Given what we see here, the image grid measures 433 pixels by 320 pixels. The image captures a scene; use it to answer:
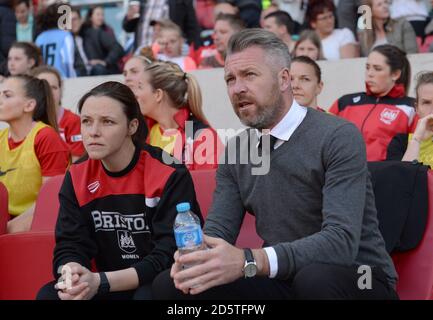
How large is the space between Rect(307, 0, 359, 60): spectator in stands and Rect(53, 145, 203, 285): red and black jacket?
4222mm

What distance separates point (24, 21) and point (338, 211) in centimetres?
699

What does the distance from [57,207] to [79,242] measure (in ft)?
1.99

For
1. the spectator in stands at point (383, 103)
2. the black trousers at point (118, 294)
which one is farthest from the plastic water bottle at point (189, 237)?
the spectator in stands at point (383, 103)

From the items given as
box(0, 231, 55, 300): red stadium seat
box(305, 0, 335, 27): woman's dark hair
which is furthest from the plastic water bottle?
box(305, 0, 335, 27): woman's dark hair

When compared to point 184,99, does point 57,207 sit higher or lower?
lower

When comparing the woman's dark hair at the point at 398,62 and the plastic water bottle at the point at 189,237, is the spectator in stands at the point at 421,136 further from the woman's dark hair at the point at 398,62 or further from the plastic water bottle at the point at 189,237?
the plastic water bottle at the point at 189,237

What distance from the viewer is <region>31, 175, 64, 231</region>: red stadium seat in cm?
409

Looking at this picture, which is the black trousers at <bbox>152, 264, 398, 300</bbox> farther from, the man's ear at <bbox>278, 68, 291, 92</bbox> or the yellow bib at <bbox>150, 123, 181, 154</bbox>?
the yellow bib at <bbox>150, 123, 181, 154</bbox>

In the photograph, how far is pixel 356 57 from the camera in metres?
7.43

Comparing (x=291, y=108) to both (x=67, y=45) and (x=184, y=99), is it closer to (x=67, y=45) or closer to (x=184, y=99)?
(x=184, y=99)

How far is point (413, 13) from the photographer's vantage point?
24.6 feet

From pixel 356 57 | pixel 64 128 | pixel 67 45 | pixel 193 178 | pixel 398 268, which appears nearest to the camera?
pixel 398 268

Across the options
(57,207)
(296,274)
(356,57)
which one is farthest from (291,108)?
(356,57)

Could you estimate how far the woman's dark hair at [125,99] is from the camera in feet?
12.0
